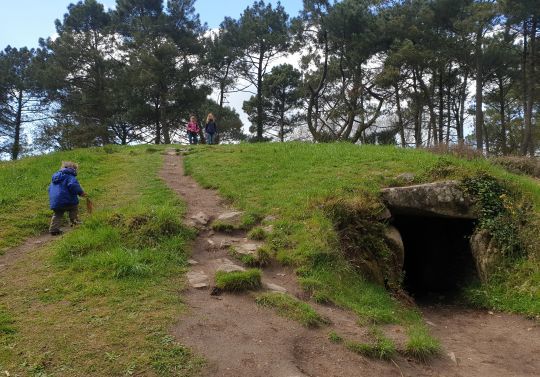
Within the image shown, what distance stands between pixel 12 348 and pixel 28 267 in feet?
9.02

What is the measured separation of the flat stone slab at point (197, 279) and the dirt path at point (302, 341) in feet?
0.14

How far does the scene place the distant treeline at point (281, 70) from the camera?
27.1 metres

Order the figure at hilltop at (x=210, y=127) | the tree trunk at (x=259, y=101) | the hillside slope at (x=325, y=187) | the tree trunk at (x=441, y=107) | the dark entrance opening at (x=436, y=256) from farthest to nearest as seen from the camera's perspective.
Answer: the tree trunk at (x=259, y=101) → the tree trunk at (x=441, y=107) → the figure at hilltop at (x=210, y=127) → the dark entrance opening at (x=436, y=256) → the hillside slope at (x=325, y=187)

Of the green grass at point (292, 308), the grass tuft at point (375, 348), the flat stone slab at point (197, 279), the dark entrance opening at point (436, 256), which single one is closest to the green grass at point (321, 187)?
the green grass at point (292, 308)

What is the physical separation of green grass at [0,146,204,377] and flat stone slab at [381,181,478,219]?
16.1 feet

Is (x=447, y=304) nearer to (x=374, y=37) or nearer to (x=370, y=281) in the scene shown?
(x=370, y=281)

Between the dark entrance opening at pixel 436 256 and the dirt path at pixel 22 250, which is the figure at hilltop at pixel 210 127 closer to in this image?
the dark entrance opening at pixel 436 256

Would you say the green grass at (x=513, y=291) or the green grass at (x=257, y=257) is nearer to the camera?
the green grass at (x=257, y=257)

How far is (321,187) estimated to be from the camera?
10844 millimetres

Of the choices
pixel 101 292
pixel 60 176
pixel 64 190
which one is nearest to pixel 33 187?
pixel 60 176

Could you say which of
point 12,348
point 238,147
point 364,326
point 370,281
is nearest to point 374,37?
point 238,147

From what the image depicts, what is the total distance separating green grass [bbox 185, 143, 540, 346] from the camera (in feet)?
24.6

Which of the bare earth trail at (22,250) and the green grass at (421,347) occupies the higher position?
the bare earth trail at (22,250)

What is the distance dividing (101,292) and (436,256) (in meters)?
9.15
